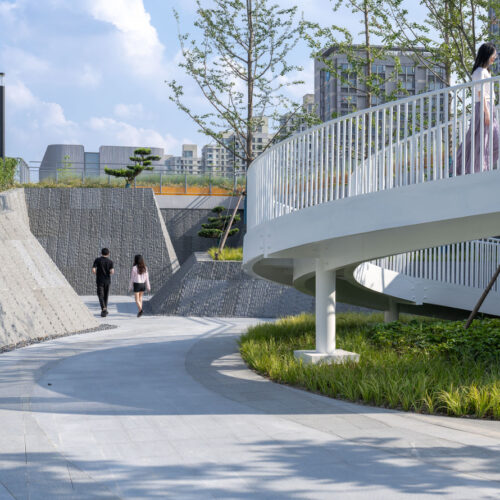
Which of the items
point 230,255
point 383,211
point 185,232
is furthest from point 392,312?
point 185,232

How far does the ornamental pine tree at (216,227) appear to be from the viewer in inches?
1086

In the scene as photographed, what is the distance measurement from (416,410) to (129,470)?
11.5 ft

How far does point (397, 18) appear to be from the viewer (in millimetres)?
19703

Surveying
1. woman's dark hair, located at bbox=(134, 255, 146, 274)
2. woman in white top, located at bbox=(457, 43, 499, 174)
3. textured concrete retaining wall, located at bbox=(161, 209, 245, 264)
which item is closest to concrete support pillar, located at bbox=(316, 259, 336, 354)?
woman in white top, located at bbox=(457, 43, 499, 174)

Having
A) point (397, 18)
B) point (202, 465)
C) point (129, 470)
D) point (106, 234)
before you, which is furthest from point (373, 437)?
point (106, 234)

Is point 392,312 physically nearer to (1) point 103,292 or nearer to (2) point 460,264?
(2) point 460,264

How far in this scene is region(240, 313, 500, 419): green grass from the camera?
7.34 metres

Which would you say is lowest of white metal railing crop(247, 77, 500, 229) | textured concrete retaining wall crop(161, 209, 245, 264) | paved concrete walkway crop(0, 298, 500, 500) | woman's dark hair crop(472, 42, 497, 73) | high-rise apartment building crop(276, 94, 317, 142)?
paved concrete walkway crop(0, 298, 500, 500)

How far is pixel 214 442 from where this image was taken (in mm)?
5957

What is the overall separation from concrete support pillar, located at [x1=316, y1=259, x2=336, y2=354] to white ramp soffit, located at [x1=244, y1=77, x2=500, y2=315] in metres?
0.20

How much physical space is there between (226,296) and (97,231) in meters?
9.08

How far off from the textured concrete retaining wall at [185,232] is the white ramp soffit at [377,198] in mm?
16049

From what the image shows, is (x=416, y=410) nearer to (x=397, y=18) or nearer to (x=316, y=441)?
(x=316, y=441)

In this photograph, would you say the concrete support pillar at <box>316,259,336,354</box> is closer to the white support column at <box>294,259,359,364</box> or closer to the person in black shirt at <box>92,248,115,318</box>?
the white support column at <box>294,259,359,364</box>
